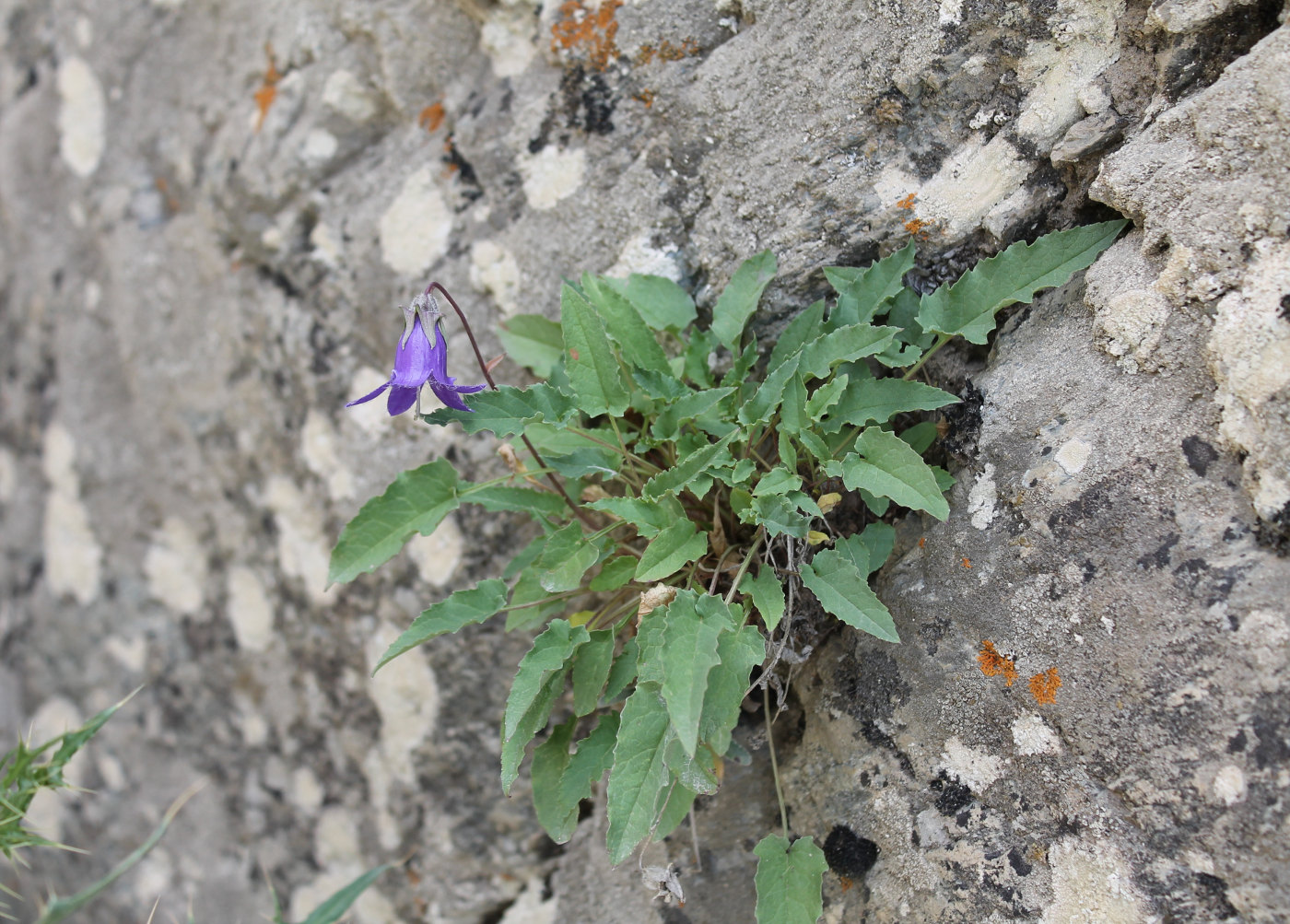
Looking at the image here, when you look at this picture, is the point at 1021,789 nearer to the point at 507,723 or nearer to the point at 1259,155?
the point at 507,723

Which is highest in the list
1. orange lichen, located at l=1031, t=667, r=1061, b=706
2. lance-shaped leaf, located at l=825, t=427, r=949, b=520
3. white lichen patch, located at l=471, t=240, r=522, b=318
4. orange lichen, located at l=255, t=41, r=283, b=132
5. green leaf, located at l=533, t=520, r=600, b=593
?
orange lichen, located at l=255, t=41, r=283, b=132

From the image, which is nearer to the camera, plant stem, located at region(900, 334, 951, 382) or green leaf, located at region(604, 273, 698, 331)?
plant stem, located at region(900, 334, 951, 382)

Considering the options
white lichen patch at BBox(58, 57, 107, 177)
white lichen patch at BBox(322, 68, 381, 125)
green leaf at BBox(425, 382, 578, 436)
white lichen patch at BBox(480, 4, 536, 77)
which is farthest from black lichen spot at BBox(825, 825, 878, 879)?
white lichen patch at BBox(58, 57, 107, 177)

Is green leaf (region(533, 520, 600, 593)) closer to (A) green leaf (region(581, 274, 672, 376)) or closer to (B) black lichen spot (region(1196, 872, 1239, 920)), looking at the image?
(A) green leaf (region(581, 274, 672, 376))

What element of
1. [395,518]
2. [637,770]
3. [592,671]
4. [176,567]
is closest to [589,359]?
[395,518]

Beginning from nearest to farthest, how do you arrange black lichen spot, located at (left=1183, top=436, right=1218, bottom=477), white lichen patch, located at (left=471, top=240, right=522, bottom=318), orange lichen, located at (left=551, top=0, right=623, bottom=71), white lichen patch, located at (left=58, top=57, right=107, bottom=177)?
black lichen spot, located at (left=1183, top=436, right=1218, bottom=477) → orange lichen, located at (left=551, top=0, right=623, bottom=71) → white lichen patch, located at (left=471, top=240, right=522, bottom=318) → white lichen patch, located at (left=58, top=57, right=107, bottom=177)
